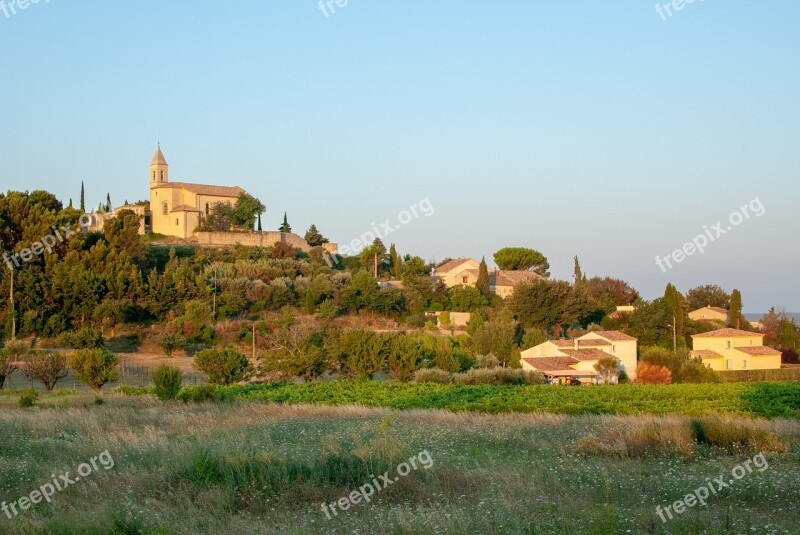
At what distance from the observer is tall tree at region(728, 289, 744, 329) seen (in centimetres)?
6397

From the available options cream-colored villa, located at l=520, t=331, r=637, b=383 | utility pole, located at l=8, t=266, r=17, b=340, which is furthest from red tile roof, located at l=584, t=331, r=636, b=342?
utility pole, located at l=8, t=266, r=17, b=340

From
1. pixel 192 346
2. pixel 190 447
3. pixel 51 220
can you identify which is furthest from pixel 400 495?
pixel 51 220

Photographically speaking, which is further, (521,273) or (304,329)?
(521,273)

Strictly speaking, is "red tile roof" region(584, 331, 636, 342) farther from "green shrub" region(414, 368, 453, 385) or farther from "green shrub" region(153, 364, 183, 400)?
"green shrub" region(153, 364, 183, 400)

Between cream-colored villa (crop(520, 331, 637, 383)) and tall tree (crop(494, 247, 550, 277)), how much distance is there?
36.0 metres

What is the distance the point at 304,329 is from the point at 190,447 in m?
30.4

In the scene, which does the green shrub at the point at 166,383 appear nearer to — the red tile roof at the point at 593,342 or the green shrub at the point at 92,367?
the green shrub at the point at 92,367

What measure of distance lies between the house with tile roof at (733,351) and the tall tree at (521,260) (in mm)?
31194

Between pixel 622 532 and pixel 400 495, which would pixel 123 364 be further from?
pixel 622 532

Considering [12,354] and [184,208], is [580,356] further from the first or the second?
[184,208]

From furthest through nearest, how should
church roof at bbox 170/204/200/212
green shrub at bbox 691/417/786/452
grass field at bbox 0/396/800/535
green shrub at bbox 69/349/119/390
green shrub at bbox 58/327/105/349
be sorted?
church roof at bbox 170/204/200/212 < green shrub at bbox 58/327/105/349 < green shrub at bbox 69/349/119/390 < green shrub at bbox 691/417/786/452 < grass field at bbox 0/396/800/535

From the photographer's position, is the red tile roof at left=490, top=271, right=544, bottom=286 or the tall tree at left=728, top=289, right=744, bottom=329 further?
the red tile roof at left=490, top=271, right=544, bottom=286

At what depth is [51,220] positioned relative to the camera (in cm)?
5044

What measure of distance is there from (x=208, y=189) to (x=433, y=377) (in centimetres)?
4593
